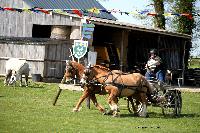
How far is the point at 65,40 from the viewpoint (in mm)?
31266

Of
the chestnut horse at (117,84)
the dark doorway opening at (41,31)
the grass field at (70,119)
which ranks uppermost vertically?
the dark doorway opening at (41,31)

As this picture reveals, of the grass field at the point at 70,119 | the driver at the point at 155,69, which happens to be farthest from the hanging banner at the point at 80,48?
the driver at the point at 155,69

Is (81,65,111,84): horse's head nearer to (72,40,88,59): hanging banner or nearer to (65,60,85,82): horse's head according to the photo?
(65,60,85,82): horse's head

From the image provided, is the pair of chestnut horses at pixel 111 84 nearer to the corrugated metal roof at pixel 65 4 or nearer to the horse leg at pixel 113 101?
the horse leg at pixel 113 101

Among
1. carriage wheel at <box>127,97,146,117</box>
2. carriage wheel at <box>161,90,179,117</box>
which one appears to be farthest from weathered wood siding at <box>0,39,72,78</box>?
carriage wheel at <box>161,90,179,117</box>

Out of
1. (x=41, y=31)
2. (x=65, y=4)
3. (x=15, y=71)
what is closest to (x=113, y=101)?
(x=15, y=71)

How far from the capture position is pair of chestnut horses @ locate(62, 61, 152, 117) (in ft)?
52.4

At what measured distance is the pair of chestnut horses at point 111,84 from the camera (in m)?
16.0

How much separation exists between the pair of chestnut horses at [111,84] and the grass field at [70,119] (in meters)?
0.54

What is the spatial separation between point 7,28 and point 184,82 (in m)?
14.1

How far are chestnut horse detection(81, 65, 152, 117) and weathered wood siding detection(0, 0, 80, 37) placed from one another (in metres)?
17.1

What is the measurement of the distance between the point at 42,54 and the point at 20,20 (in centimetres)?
434

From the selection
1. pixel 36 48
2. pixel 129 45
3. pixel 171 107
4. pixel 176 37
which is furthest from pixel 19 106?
pixel 176 37

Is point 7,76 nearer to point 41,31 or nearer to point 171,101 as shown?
point 41,31
